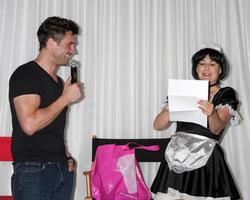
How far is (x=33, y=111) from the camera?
130 centimetres

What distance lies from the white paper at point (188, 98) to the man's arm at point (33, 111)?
1.57ft

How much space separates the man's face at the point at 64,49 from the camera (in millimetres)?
1500

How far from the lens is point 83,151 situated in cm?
230

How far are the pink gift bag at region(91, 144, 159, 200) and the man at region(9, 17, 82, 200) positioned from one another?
1.35 ft

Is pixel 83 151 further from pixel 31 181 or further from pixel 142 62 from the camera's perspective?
pixel 31 181

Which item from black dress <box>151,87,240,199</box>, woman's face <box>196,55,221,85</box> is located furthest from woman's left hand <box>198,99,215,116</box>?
woman's face <box>196,55,221,85</box>

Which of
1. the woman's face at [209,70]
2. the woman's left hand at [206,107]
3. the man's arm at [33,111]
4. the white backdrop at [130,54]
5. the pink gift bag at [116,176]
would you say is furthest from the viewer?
the white backdrop at [130,54]

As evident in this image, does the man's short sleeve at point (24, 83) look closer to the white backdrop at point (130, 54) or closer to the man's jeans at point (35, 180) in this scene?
the man's jeans at point (35, 180)

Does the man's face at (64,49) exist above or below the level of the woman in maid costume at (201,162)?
above

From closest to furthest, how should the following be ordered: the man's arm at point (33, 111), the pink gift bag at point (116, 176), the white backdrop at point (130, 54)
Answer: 1. the man's arm at point (33, 111)
2. the pink gift bag at point (116, 176)
3. the white backdrop at point (130, 54)

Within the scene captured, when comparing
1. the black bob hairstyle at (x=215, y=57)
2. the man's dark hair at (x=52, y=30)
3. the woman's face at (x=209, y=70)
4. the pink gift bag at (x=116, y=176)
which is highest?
the man's dark hair at (x=52, y=30)

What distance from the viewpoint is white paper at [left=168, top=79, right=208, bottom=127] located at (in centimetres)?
148

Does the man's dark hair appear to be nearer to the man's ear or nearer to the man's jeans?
the man's ear

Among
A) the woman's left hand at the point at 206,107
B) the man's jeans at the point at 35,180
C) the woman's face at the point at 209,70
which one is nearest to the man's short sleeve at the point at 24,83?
the man's jeans at the point at 35,180
